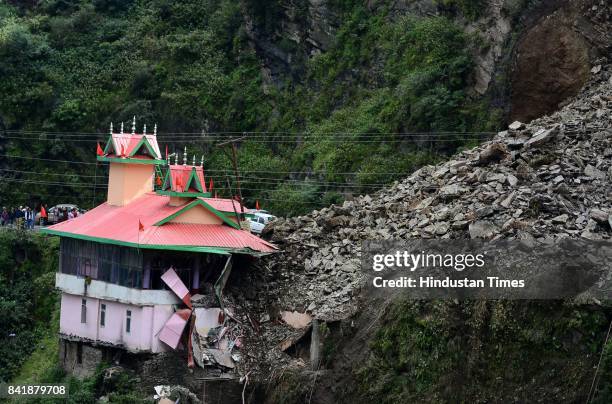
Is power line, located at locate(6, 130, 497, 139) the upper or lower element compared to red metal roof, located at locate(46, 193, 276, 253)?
upper

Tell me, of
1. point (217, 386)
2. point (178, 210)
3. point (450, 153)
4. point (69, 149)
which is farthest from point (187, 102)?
point (217, 386)

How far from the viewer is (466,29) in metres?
54.9

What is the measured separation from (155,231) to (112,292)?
2.79m

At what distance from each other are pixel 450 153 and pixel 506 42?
4.59 metres

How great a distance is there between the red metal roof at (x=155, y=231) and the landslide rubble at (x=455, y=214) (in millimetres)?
1352

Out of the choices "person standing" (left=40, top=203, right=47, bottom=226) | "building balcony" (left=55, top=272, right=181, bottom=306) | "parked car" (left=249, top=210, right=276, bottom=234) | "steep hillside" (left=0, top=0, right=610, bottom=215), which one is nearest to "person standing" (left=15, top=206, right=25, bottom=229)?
"person standing" (left=40, top=203, right=47, bottom=226)

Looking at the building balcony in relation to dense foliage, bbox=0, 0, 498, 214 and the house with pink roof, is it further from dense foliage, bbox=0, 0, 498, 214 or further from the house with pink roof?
dense foliage, bbox=0, 0, 498, 214

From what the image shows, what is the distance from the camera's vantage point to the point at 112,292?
42.8m

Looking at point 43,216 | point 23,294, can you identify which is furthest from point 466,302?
point 43,216

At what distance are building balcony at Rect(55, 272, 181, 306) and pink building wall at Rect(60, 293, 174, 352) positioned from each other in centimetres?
15

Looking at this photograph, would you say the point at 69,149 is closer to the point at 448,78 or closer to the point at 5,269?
the point at 5,269

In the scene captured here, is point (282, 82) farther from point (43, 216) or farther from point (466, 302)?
point (466, 302)

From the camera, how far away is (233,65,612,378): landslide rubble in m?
36.6

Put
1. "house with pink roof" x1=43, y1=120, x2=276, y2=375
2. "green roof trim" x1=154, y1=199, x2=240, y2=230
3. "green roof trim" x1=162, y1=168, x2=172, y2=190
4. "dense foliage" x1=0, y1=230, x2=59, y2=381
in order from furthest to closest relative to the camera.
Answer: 1. "dense foliage" x1=0, y1=230, x2=59, y2=381
2. "green roof trim" x1=162, y1=168, x2=172, y2=190
3. "green roof trim" x1=154, y1=199, x2=240, y2=230
4. "house with pink roof" x1=43, y1=120, x2=276, y2=375
